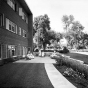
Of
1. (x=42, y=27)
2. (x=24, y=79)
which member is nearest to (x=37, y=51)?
(x=42, y=27)

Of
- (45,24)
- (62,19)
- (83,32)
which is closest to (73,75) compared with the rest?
(45,24)

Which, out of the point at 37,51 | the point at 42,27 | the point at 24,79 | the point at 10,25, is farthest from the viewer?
the point at 42,27

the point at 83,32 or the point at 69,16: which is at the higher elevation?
the point at 69,16

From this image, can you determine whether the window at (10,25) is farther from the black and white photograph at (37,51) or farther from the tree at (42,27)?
the tree at (42,27)

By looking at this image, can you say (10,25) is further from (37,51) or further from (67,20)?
(67,20)

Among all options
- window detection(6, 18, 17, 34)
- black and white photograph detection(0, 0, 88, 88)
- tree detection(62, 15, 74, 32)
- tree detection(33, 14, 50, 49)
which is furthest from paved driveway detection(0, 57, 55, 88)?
tree detection(62, 15, 74, 32)

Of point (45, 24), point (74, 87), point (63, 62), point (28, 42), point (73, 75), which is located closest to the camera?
point (74, 87)

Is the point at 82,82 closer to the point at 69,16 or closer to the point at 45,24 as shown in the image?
the point at 45,24

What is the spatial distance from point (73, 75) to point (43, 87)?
2721 mm

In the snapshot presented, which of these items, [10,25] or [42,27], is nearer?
[10,25]

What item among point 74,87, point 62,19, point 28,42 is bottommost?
point 74,87

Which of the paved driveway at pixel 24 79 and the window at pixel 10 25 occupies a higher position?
the window at pixel 10 25

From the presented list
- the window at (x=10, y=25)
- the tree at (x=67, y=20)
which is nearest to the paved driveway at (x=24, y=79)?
the window at (x=10, y=25)

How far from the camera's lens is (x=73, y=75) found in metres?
8.14
